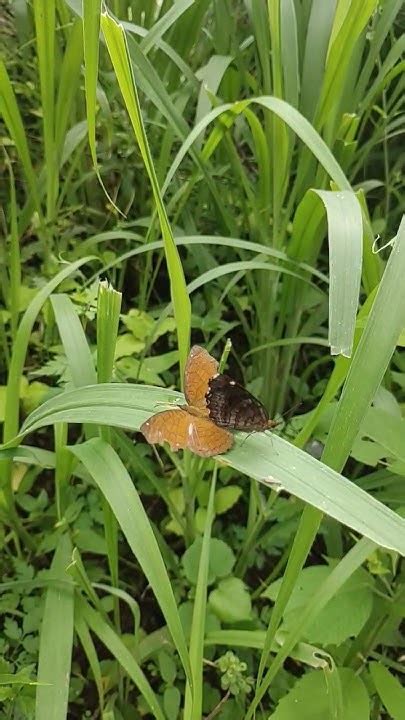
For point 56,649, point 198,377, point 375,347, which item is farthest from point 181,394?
point 56,649

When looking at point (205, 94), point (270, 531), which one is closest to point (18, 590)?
point (270, 531)

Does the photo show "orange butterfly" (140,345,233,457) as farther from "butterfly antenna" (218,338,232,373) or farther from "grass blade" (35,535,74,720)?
"grass blade" (35,535,74,720)

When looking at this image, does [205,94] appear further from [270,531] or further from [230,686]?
[230,686]

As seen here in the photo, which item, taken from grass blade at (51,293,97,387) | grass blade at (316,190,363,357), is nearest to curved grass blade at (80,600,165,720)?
grass blade at (51,293,97,387)

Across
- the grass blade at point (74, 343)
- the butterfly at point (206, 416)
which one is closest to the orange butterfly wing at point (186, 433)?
the butterfly at point (206, 416)

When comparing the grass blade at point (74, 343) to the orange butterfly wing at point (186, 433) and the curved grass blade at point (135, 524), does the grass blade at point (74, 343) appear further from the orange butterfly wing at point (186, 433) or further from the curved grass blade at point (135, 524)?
the orange butterfly wing at point (186, 433)

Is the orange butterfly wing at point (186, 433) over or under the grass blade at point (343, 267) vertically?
under
